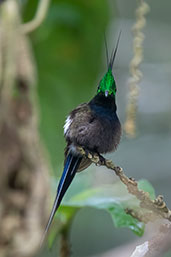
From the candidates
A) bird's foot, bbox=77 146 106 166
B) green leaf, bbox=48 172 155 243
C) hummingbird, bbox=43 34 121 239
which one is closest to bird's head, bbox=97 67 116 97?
hummingbird, bbox=43 34 121 239

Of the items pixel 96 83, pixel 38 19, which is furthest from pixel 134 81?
pixel 96 83

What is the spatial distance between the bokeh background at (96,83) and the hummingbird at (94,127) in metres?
0.42

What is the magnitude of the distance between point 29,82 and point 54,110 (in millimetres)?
1086

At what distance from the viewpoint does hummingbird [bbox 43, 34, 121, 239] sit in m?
1.93

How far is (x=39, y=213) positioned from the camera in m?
1.43

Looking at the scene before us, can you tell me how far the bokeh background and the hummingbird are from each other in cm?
42

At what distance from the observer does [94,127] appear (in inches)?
81.4

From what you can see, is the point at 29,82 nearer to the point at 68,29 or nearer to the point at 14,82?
the point at 14,82

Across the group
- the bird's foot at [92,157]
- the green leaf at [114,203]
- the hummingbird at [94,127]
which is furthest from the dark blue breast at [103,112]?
the green leaf at [114,203]

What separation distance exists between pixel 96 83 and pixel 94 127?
2.54 ft

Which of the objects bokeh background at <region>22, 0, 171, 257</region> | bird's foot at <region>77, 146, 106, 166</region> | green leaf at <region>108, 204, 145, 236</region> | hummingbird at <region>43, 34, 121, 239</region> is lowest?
green leaf at <region>108, 204, 145, 236</region>

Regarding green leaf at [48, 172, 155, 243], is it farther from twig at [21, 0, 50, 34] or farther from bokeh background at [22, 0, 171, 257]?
twig at [21, 0, 50, 34]

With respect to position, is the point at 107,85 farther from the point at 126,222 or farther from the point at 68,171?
the point at 126,222

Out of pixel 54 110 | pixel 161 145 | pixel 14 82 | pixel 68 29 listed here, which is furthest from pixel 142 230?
pixel 161 145
